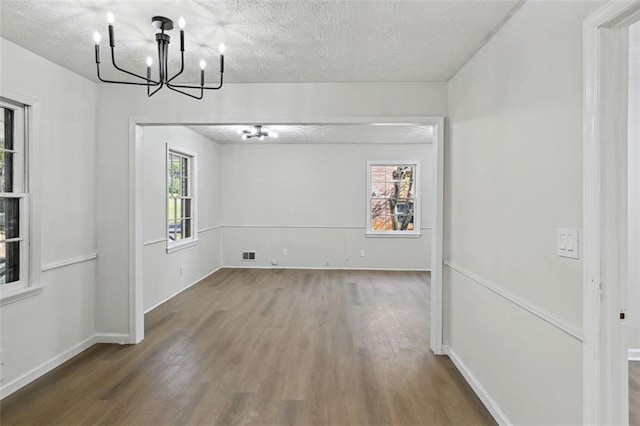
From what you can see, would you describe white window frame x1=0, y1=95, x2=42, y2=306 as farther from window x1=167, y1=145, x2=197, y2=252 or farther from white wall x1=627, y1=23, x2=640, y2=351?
white wall x1=627, y1=23, x2=640, y2=351

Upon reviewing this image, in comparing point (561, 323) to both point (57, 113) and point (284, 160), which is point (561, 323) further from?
point (284, 160)

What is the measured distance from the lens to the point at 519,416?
6.93ft

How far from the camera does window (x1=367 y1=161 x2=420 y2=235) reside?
297 inches

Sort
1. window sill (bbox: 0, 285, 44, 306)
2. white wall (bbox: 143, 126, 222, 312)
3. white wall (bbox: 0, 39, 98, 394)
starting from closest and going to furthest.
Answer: window sill (bbox: 0, 285, 44, 306) → white wall (bbox: 0, 39, 98, 394) → white wall (bbox: 143, 126, 222, 312)

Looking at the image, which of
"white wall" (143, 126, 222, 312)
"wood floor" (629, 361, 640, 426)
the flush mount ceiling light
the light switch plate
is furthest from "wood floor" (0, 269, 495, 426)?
the flush mount ceiling light

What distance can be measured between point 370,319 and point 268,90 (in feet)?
9.51

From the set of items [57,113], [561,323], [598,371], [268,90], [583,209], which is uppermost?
[268,90]

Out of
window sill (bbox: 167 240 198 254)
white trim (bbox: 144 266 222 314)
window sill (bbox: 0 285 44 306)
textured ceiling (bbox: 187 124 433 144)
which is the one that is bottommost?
white trim (bbox: 144 266 222 314)

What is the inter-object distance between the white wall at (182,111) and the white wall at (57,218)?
0.11 meters

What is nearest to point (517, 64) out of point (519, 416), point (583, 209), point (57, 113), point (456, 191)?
point (583, 209)

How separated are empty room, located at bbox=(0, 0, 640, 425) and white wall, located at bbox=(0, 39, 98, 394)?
2cm

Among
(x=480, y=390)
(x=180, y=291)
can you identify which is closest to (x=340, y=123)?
(x=480, y=390)

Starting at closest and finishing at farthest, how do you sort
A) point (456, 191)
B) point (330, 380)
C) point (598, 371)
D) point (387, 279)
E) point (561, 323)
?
point (598, 371), point (561, 323), point (330, 380), point (456, 191), point (387, 279)

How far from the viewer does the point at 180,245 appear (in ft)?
18.2
